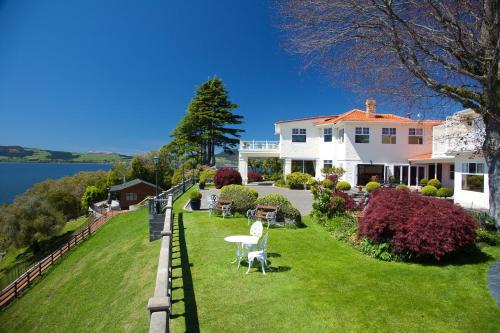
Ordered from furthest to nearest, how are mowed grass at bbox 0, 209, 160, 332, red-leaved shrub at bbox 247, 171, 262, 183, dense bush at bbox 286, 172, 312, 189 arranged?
red-leaved shrub at bbox 247, 171, 262, 183 < dense bush at bbox 286, 172, 312, 189 < mowed grass at bbox 0, 209, 160, 332

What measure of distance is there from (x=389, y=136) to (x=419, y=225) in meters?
23.4

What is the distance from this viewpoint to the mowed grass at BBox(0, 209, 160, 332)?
9.21 m

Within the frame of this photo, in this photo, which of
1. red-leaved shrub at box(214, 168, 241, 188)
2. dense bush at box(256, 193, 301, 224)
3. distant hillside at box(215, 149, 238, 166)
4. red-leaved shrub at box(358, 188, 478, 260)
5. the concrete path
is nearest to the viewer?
the concrete path

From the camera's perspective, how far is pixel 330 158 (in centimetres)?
3228

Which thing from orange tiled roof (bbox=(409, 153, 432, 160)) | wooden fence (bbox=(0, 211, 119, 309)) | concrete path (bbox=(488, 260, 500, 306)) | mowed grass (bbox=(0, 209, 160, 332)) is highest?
orange tiled roof (bbox=(409, 153, 432, 160))

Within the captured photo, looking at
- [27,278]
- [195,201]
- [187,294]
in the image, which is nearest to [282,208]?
[195,201]

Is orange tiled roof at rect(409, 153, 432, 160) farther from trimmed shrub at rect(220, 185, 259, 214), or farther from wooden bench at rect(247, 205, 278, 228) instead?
wooden bench at rect(247, 205, 278, 228)

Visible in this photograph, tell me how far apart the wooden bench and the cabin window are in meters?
13.6

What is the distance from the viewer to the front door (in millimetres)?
30250

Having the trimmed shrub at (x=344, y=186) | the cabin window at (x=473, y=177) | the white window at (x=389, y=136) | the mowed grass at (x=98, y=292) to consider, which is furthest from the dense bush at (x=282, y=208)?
the white window at (x=389, y=136)

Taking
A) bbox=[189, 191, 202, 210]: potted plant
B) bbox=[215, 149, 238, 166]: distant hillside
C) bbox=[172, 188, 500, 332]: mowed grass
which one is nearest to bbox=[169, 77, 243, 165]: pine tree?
bbox=[215, 149, 238, 166]: distant hillside

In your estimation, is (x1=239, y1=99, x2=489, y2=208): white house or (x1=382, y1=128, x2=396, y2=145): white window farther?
(x1=382, y1=128, x2=396, y2=145): white window

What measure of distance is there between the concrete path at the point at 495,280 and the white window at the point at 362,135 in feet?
71.8

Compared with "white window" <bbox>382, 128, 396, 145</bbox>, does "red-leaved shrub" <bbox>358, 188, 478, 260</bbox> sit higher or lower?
lower
